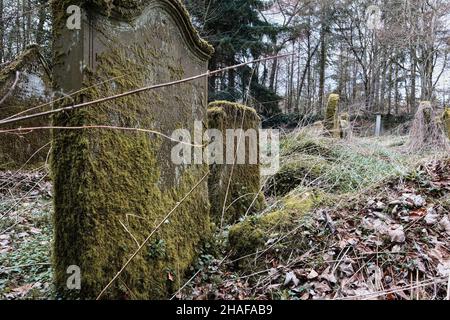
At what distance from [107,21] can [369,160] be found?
15.8 feet

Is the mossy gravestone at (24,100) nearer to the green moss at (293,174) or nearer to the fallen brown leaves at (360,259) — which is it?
the green moss at (293,174)

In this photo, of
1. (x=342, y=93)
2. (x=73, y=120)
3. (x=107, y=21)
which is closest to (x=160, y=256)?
(x=73, y=120)

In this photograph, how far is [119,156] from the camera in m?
2.24

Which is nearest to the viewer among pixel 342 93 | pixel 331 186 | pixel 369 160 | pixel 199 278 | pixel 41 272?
pixel 41 272

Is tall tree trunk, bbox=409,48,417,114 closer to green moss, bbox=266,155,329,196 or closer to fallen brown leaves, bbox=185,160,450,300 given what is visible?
green moss, bbox=266,155,329,196

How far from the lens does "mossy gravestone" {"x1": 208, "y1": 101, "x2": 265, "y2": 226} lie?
3.97m

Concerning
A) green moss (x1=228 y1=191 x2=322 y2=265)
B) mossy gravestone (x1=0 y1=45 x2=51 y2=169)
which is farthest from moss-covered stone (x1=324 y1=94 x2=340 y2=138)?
mossy gravestone (x1=0 y1=45 x2=51 y2=169)

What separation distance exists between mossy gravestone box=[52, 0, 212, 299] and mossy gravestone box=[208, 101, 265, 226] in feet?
3.59

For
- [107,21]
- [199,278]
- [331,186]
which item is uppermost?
[107,21]

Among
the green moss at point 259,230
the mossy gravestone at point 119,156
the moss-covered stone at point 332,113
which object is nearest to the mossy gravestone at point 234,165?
the green moss at point 259,230

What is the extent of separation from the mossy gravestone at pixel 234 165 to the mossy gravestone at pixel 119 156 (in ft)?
3.59

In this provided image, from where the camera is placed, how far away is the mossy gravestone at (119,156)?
204 cm

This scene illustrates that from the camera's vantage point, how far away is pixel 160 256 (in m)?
2.47
